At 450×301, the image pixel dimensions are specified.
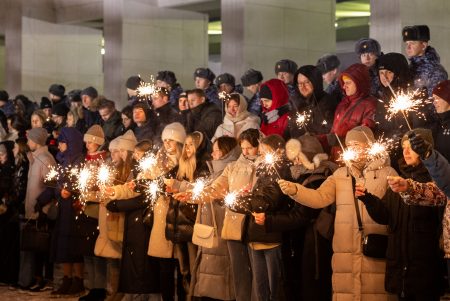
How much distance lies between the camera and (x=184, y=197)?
10531 mm

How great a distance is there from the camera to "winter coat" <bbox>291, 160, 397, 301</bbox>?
9.14 meters

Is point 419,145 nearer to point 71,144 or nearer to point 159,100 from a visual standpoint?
point 159,100

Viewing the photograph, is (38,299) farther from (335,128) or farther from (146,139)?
(335,128)

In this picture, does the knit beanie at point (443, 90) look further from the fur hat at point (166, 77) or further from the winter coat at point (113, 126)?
the fur hat at point (166, 77)

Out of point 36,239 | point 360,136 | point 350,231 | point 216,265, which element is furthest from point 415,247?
point 36,239

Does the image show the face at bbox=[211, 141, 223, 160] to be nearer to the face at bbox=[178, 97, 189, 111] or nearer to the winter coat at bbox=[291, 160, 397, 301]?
the winter coat at bbox=[291, 160, 397, 301]

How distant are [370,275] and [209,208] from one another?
2203 millimetres

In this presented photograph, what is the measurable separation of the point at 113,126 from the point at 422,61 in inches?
193

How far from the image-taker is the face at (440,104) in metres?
9.51

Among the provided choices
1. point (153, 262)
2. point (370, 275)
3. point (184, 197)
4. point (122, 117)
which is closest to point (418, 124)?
point (370, 275)

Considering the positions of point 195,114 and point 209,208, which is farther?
point 195,114

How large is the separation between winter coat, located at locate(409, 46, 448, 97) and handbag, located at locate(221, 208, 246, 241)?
6.90ft

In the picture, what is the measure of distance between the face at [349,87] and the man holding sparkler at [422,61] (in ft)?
1.93

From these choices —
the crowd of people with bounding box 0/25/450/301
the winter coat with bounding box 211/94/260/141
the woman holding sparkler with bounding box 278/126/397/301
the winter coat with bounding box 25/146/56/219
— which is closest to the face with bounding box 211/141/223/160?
the crowd of people with bounding box 0/25/450/301
